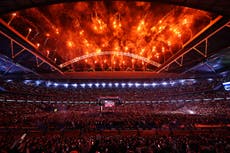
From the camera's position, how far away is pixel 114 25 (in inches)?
971

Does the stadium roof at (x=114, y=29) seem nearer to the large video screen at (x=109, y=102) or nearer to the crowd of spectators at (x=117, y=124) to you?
the crowd of spectators at (x=117, y=124)

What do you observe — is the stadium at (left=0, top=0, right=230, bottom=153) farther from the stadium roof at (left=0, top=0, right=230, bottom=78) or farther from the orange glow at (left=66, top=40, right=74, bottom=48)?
the orange glow at (left=66, top=40, right=74, bottom=48)

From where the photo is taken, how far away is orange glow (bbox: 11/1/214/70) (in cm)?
1911

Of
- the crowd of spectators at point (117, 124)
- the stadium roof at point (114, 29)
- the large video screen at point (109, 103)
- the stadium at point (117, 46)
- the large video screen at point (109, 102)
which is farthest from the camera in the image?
the large video screen at point (109, 102)

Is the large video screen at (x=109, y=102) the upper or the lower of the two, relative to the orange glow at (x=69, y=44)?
lower

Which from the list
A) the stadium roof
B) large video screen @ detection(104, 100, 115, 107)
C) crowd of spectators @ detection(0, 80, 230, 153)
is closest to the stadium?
the stadium roof

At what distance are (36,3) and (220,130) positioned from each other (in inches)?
1026

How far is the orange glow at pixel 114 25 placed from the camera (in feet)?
62.7

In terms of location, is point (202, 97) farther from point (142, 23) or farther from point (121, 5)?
point (121, 5)

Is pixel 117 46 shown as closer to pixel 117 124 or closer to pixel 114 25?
pixel 114 25

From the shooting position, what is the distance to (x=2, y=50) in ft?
86.1

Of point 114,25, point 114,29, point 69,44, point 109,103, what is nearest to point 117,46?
point 114,29

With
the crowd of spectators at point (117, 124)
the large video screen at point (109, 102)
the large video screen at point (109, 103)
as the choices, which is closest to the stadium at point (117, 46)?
the crowd of spectators at point (117, 124)

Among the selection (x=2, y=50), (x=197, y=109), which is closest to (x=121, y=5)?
(x=2, y=50)
